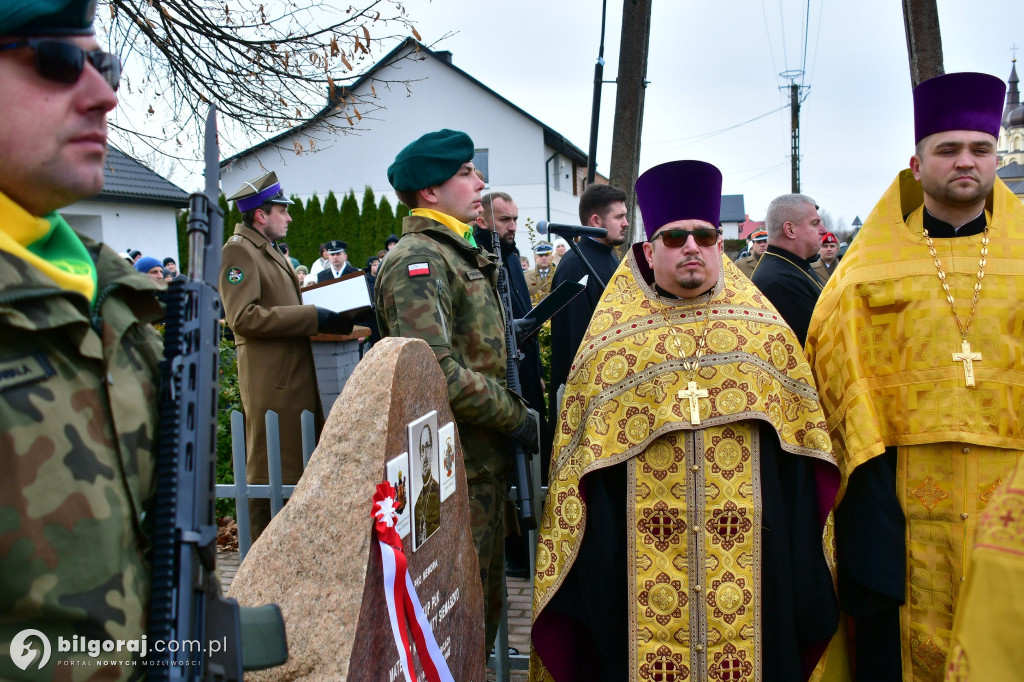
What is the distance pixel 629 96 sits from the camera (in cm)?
876

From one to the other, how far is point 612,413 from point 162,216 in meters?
23.9

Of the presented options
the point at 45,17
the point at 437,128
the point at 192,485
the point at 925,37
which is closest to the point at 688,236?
the point at 192,485

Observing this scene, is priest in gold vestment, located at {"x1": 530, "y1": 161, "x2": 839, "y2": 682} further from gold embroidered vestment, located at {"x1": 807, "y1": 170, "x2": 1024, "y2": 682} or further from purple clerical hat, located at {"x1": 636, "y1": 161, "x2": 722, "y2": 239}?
gold embroidered vestment, located at {"x1": 807, "y1": 170, "x2": 1024, "y2": 682}

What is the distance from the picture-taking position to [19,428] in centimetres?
119

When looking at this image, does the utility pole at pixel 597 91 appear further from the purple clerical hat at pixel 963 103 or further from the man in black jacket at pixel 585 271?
the purple clerical hat at pixel 963 103

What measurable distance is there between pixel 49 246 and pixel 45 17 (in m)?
0.38

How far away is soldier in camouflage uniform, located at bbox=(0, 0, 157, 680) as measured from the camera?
119 cm

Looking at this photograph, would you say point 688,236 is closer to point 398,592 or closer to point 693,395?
point 693,395

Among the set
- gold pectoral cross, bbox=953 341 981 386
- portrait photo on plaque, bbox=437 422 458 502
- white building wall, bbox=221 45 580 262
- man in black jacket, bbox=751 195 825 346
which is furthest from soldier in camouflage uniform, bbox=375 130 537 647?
white building wall, bbox=221 45 580 262

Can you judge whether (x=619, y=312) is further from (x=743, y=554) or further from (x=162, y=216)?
(x=162, y=216)

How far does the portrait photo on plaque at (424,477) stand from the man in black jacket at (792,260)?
2.78 m

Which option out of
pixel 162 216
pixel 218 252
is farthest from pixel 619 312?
pixel 162 216

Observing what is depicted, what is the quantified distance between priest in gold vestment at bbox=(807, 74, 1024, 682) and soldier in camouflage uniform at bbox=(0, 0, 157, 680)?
242 centimetres

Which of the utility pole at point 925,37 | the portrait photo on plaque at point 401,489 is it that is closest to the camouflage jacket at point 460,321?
the portrait photo on plaque at point 401,489
